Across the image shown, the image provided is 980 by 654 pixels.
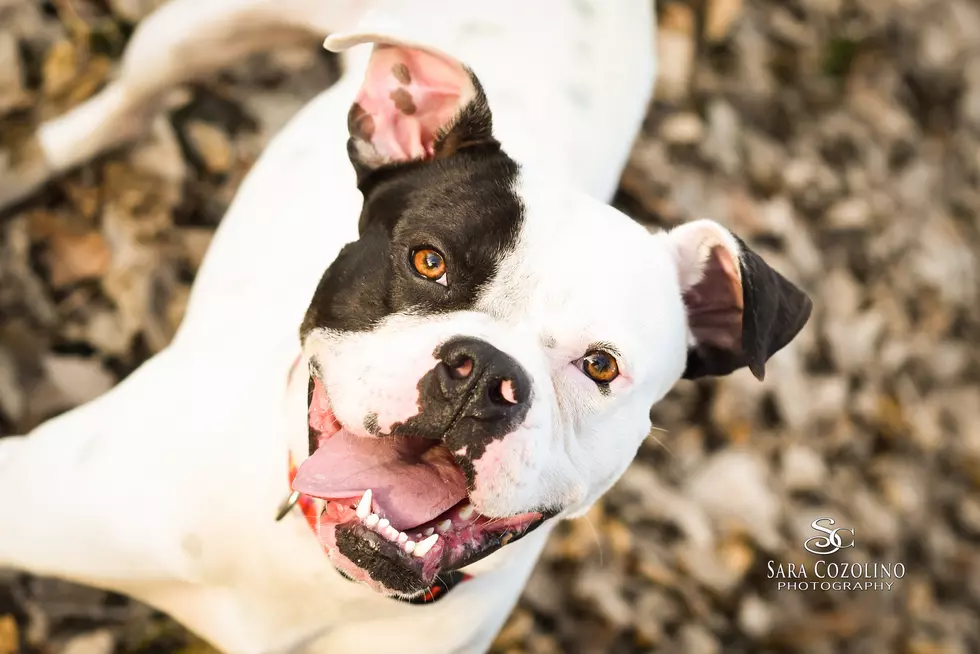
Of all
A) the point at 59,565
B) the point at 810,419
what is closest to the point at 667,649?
the point at 810,419

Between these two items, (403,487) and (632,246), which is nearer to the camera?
(403,487)

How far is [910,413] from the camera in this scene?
13.0 ft

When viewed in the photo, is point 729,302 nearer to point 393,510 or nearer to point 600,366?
point 600,366

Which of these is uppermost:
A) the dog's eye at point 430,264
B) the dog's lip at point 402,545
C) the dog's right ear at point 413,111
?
the dog's right ear at point 413,111

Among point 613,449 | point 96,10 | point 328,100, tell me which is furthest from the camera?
point 96,10

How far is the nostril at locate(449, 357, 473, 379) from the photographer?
4.99ft

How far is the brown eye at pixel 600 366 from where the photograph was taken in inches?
67.2

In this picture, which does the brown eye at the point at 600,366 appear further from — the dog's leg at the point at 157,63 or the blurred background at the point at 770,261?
the dog's leg at the point at 157,63

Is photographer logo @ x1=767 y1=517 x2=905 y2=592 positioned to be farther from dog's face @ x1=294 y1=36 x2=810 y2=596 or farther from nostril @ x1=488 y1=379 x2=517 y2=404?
nostril @ x1=488 y1=379 x2=517 y2=404

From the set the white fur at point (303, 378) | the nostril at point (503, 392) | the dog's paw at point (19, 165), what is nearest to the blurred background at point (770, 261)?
the dog's paw at point (19, 165)

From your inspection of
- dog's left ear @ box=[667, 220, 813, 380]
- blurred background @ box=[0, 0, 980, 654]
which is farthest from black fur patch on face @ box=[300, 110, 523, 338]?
blurred background @ box=[0, 0, 980, 654]

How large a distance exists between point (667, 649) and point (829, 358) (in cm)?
141

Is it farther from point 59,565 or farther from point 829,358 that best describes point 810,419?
point 59,565

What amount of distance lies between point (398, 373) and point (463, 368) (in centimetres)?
12
